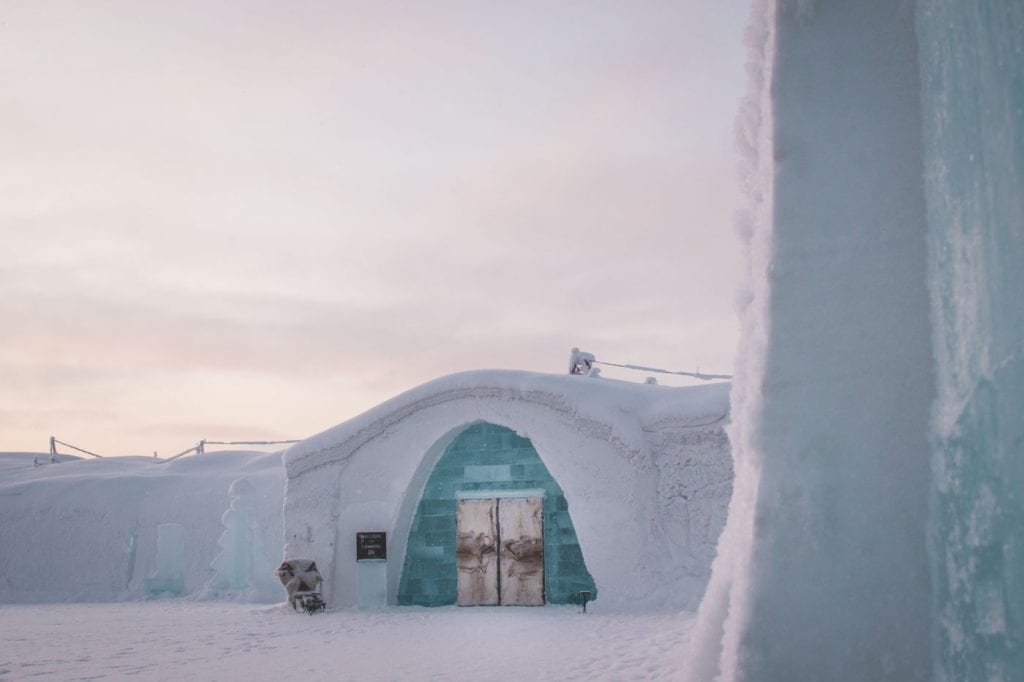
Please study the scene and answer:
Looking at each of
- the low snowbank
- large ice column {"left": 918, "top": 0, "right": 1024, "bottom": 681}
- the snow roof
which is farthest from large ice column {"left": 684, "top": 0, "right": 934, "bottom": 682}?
the low snowbank

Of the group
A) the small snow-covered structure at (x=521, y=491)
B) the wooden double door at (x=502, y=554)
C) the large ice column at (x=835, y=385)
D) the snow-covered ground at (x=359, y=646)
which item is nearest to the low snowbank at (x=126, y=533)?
the snow-covered ground at (x=359, y=646)

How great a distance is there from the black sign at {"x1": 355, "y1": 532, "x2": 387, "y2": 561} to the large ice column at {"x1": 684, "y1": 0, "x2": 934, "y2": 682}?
9016 millimetres

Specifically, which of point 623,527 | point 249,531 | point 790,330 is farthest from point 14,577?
point 790,330

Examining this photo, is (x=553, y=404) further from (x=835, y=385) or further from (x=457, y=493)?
(x=835, y=385)

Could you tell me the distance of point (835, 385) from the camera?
2.69 meters

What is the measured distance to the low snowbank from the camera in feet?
58.6

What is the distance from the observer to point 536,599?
11156 mm

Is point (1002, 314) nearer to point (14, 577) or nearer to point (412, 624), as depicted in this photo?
point (412, 624)

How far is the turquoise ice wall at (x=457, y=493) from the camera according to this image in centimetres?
1133

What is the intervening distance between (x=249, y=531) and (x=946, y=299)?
17499 millimetres

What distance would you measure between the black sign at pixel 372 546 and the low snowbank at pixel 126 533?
21.4ft

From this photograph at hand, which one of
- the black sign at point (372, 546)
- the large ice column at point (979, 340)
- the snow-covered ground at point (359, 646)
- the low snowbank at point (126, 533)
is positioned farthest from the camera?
the low snowbank at point (126, 533)

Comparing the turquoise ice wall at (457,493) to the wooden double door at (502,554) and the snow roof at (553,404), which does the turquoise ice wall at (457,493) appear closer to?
the wooden double door at (502,554)

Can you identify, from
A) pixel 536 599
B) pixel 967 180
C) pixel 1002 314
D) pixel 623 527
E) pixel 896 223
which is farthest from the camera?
pixel 536 599
